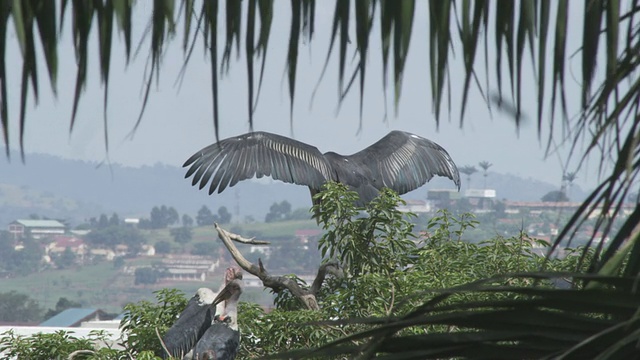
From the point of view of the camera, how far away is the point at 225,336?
613 centimetres

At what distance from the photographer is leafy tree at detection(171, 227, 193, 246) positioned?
487ft

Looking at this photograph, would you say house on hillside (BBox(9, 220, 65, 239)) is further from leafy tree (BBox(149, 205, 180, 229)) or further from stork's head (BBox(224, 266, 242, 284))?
stork's head (BBox(224, 266, 242, 284))

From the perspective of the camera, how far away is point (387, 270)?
6598mm

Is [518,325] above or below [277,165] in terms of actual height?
below

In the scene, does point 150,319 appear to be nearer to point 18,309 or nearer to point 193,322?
point 193,322

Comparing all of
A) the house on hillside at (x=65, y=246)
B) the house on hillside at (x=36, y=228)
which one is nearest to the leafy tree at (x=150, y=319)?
the house on hillside at (x=36, y=228)

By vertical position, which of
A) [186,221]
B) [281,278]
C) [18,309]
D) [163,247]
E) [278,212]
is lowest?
[18,309]

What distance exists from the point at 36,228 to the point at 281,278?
149 m

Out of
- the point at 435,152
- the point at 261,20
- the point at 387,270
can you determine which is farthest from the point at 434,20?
the point at 435,152

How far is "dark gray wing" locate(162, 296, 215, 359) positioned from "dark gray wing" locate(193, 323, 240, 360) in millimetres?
75

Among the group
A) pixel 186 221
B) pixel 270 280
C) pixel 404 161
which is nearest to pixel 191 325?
pixel 270 280

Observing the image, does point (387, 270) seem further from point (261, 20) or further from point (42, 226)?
point (42, 226)

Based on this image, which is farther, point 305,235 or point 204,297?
point 305,235

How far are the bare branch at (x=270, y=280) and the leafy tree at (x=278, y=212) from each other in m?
136
